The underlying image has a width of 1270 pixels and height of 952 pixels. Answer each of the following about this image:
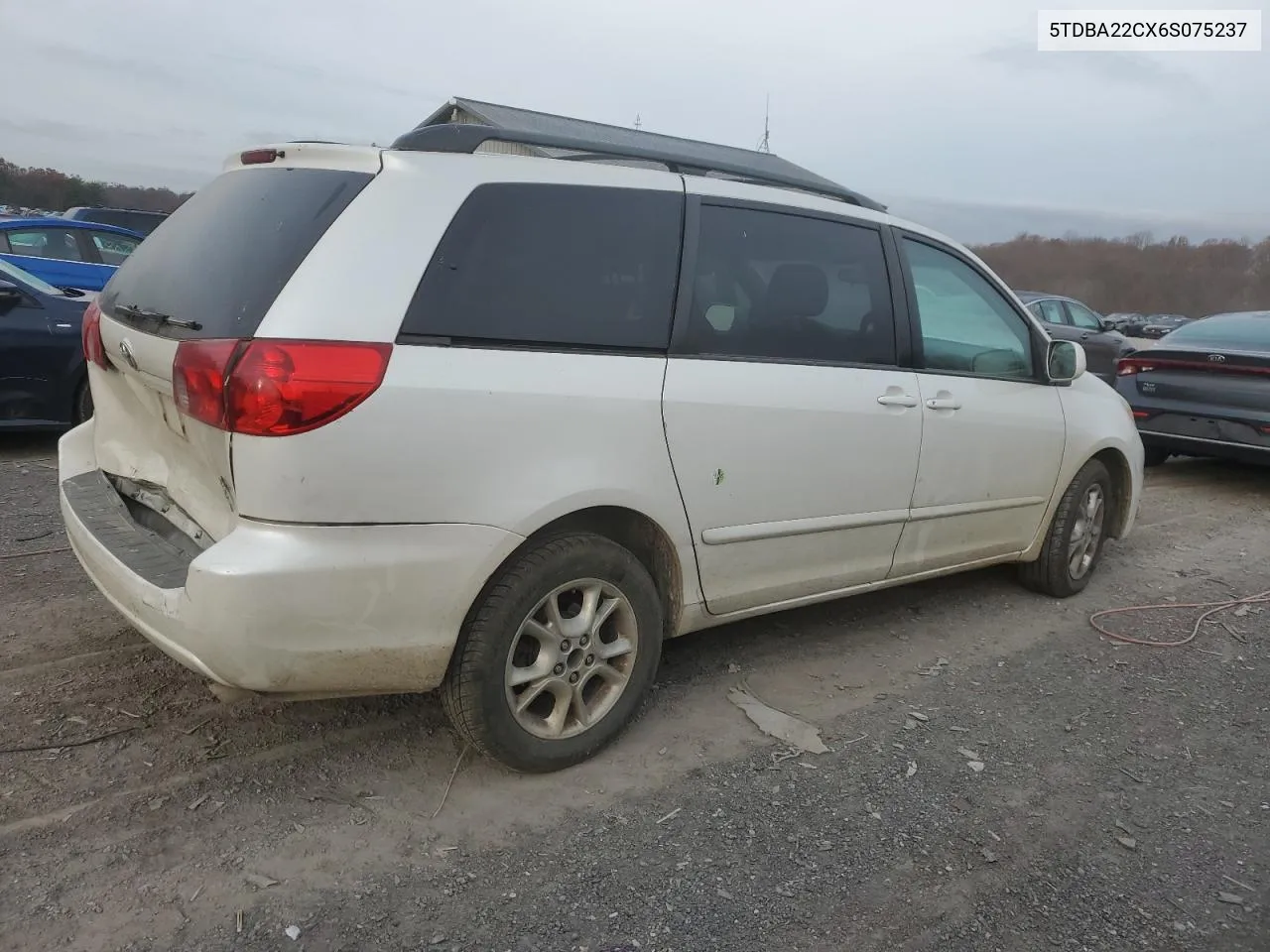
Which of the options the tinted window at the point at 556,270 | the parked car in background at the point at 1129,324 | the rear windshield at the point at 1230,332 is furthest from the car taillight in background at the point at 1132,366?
the parked car in background at the point at 1129,324

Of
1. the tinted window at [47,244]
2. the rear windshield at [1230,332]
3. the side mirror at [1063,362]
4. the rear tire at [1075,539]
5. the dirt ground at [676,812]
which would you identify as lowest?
the dirt ground at [676,812]

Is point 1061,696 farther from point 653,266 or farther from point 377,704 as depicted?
point 377,704

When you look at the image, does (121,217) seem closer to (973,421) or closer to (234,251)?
(234,251)

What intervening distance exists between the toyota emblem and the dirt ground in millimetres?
1092

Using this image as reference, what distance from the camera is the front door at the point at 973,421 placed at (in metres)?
3.83

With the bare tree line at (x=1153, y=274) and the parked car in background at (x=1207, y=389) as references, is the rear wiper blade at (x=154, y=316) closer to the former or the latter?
the parked car in background at (x=1207, y=389)

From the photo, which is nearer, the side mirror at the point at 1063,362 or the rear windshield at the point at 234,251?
the rear windshield at the point at 234,251

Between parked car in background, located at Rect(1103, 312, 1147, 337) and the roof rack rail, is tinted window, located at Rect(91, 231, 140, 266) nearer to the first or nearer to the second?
the roof rack rail

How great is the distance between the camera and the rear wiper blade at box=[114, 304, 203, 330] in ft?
8.20

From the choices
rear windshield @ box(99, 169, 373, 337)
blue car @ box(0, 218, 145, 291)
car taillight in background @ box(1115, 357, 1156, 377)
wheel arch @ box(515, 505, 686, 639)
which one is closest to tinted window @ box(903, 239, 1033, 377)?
wheel arch @ box(515, 505, 686, 639)

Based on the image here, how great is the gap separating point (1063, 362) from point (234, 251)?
11.7 feet

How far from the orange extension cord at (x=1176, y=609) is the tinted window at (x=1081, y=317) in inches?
490

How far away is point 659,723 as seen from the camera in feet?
10.6

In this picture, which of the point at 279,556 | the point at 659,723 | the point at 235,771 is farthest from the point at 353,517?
the point at 659,723
